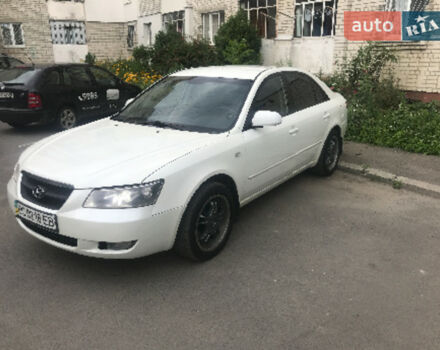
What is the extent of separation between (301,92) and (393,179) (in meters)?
1.95

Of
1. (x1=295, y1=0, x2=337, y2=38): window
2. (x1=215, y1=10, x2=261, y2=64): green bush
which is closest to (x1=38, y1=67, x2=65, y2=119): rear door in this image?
(x1=215, y1=10, x2=261, y2=64): green bush

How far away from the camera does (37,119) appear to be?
8633 mm

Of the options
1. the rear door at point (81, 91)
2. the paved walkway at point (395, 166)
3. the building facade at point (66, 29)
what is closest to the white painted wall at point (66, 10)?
the building facade at point (66, 29)

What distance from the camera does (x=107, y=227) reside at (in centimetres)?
297

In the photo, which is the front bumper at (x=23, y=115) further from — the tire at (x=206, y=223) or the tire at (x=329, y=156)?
the tire at (x=206, y=223)

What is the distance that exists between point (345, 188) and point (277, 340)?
3340 millimetres

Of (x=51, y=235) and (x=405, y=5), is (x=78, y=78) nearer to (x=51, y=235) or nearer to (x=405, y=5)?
(x=51, y=235)

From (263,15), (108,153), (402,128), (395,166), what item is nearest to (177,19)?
(263,15)

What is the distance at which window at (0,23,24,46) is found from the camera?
84.4 ft

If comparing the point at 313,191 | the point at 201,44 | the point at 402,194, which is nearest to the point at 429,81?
the point at 402,194

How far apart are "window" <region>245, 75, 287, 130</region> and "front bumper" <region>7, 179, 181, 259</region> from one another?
4.81ft

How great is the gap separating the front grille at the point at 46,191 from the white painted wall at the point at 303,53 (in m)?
9.94

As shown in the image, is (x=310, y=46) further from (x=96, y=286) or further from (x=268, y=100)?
(x=96, y=286)

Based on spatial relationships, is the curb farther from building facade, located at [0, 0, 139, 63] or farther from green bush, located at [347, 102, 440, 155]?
building facade, located at [0, 0, 139, 63]
